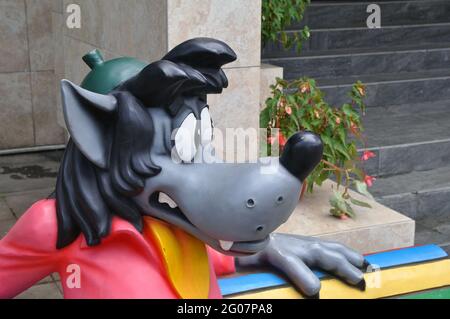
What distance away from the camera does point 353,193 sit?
399 centimetres

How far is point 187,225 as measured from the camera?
185 centimetres

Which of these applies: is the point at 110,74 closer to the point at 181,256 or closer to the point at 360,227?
the point at 181,256

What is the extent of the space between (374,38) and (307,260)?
5.56 metres

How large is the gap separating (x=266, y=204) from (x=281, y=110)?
6.90 ft

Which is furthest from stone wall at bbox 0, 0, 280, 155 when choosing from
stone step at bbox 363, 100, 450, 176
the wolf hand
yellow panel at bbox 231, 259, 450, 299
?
yellow panel at bbox 231, 259, 450, 299

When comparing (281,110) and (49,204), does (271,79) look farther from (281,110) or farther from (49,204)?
(49,204)

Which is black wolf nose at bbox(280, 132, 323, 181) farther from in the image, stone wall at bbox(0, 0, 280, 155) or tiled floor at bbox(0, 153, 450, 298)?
tiled floor at bbox(0, 153, 450, 298)

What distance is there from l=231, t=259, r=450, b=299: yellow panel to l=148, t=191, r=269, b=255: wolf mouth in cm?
47

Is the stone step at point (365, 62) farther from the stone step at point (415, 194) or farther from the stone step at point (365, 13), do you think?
the stone step at point (415, 194)

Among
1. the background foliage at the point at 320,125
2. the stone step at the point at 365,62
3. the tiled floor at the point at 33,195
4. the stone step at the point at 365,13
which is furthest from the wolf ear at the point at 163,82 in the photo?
the stone step at the point at 365,13

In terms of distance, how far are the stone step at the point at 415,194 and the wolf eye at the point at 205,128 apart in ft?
9.71

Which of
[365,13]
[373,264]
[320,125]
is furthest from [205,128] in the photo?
[365,13]

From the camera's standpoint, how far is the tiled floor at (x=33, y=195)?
12.7ft

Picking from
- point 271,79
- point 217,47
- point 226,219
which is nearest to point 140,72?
point 217,47
